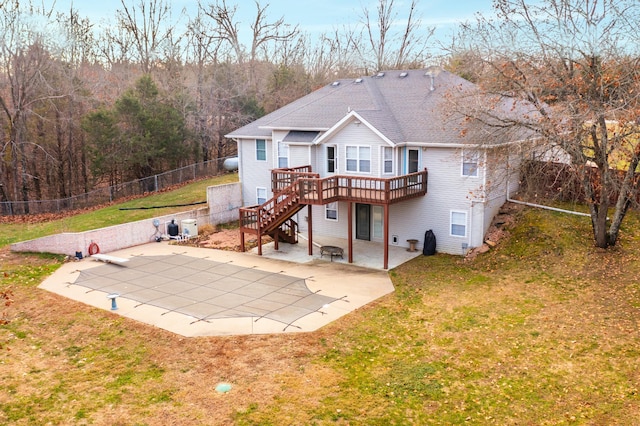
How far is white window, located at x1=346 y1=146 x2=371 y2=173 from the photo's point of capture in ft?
76.2

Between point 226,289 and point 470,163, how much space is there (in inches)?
432

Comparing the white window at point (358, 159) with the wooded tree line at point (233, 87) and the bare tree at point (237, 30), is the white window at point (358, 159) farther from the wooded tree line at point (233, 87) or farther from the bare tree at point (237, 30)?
the bare tree at point (237, 30)

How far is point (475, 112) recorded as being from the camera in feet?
61.9

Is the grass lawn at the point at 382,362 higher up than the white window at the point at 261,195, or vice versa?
the white window at the point at 261,195

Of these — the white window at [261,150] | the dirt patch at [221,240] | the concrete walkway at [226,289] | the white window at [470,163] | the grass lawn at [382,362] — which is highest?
the white window at [261,150]

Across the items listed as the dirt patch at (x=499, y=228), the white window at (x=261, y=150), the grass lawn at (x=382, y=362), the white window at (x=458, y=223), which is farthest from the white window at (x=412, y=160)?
the white window at (x=261, y=150)

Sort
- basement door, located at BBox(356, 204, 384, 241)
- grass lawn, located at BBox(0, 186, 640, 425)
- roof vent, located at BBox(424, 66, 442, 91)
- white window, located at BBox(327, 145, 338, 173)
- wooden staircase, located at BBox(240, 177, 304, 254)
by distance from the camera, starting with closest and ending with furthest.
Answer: grass lawn, located at BBox(0, 186, 640, 425) → wooden staircase, located at BBox(240, 177, 304, 254) → white window, located at BBox(327, 145, 338, 173) → basement door, located at BBox(356, 204, 384, 241) → roof vent, located at BBox(424, 66, 442, 91)

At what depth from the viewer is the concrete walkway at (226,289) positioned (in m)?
15.8

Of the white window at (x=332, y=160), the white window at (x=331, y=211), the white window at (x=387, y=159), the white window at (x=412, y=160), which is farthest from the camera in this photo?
the white window at (x=331, y=211)

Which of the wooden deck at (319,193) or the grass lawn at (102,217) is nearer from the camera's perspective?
the wooden deck at (319,193)

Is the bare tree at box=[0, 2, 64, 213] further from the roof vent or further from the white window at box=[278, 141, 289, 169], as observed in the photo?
the roof vent

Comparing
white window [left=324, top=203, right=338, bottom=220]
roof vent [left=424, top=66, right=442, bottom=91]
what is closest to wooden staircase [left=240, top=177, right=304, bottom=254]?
white window [left=324, top=203, right=338, bottom=220]

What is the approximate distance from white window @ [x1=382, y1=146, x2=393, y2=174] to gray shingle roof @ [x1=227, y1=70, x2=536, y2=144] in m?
0.63

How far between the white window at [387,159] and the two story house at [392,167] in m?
0.04
